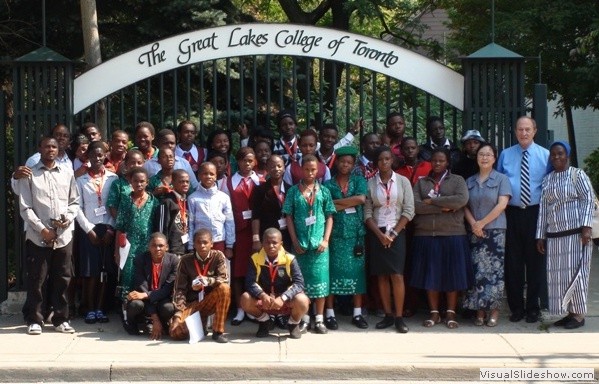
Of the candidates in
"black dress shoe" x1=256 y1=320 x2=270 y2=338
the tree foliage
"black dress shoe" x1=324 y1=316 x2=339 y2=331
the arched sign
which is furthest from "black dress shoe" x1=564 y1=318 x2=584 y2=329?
the tree foliage

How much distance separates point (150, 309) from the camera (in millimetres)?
8789

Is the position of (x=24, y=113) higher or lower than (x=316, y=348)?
higher

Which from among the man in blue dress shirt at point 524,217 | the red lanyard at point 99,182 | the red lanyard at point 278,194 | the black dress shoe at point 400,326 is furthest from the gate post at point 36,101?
the man in blue dress shirt at point 524,217

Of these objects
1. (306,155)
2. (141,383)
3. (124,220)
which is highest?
(306,155)

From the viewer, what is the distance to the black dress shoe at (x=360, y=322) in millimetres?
9242

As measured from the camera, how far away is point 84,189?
9.36 metres

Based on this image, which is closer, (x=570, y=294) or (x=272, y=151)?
(x=570, y=294)

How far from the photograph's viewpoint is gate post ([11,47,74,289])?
32.6 ft

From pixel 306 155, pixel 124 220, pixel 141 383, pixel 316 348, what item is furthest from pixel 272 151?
pixel 141 383

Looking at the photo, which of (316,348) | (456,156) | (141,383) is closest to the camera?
(141,383)

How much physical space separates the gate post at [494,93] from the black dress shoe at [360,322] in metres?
2.33

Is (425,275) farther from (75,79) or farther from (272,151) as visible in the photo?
(75,79)

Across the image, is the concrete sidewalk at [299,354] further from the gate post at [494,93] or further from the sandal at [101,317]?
the gate post at [494,93]

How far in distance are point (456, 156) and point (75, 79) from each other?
4065 millimetres
